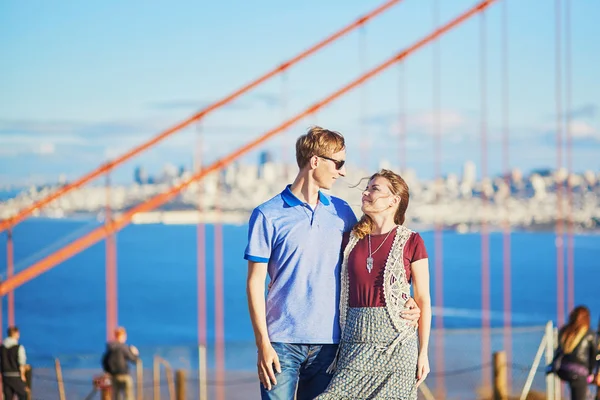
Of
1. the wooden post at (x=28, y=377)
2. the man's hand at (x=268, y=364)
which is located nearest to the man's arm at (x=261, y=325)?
the man's hand at (x=268, y=364)

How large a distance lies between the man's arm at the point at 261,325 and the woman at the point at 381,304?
0.19 metres

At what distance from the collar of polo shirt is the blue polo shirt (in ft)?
0.06

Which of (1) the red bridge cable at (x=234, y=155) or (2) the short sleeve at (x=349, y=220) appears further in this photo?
(1) the red bridge cable at (x=234, y=155)

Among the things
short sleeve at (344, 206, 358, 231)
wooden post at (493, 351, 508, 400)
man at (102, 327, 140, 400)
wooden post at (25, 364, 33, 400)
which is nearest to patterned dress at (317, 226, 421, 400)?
short sleeve at (344, 206, 358, 231)

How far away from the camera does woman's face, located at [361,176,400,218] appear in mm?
3318

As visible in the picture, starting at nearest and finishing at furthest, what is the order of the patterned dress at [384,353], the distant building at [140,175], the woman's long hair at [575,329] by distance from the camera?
the patterned dress at [384,353] → the woman's long hair at [575,329] → the distant building at [140,175]

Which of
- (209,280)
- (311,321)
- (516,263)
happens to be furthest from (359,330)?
(516,263)

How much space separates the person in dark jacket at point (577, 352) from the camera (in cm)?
745

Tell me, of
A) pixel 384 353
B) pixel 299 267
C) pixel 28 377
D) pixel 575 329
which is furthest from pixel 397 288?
pixel 28 377

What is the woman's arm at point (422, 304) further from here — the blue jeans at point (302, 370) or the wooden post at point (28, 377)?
the wooden post at point (28, 377)

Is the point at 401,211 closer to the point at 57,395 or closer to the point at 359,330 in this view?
the point at 359,330

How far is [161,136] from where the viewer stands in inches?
390

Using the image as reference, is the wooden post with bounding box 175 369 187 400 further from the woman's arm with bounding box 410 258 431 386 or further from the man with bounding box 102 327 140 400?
the woman's arm with bounding box 410 258 431 386

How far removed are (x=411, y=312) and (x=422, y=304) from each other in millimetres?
60
